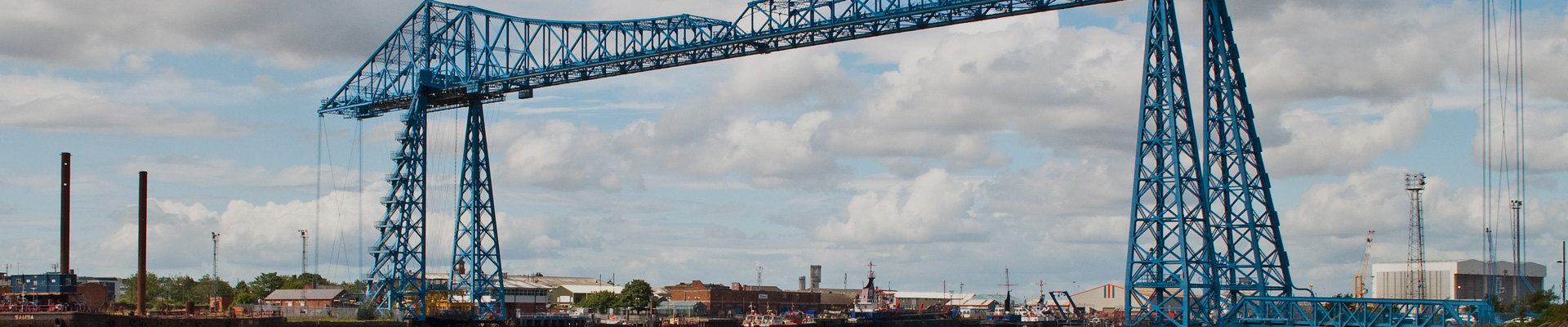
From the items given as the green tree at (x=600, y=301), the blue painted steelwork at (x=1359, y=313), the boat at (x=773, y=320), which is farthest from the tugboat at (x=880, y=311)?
the blue painted steelwork at (x=1359, y=313)

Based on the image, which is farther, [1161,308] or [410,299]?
[410,299]

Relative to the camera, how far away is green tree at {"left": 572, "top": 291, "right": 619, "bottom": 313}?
13162 cm

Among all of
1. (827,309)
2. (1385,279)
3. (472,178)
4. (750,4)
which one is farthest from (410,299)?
(1385,279)

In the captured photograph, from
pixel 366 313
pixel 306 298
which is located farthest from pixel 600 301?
pixel 366 313

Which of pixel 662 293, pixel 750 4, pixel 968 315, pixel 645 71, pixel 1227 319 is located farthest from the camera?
pixel 662 293

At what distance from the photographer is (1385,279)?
13012cm

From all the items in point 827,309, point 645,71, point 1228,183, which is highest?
point 645,71

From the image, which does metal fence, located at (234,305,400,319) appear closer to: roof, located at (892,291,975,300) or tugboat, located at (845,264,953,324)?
tugboat, located at (845,264,953,324)

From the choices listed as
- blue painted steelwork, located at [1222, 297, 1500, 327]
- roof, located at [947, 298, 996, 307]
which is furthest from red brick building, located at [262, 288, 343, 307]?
roof, located at [947, 298, 996, 307]

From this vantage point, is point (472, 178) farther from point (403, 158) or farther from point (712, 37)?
point (712, 37)

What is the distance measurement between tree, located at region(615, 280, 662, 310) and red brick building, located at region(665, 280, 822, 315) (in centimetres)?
411

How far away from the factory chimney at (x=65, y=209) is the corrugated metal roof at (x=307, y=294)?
32.6m

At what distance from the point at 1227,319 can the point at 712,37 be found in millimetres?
27046

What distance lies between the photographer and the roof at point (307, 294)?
321 ft
